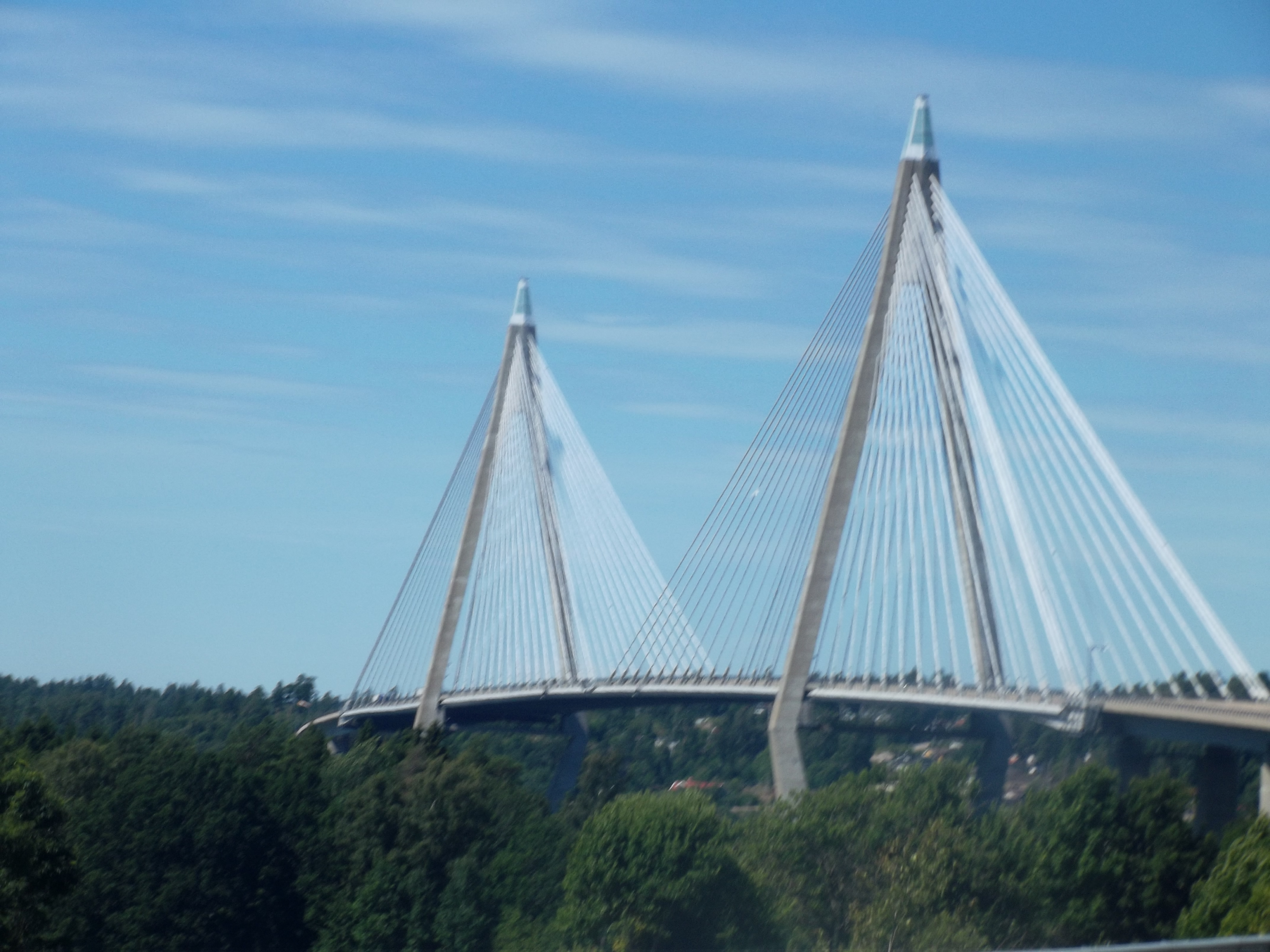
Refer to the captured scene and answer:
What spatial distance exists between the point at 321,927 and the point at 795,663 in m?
12.1

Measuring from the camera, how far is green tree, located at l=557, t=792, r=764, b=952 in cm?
3203

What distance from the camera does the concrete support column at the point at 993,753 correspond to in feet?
119

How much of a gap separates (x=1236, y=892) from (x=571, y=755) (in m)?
38.0

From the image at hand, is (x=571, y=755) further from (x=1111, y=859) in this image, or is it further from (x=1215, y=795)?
(x=1215, y=795)

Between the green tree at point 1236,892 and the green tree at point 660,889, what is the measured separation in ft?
24.3

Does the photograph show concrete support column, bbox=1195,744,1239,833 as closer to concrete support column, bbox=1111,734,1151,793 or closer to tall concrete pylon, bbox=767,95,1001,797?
concrete support column, bbox=1111,734,1151,793

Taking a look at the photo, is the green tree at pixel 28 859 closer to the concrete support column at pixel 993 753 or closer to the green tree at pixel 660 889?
the green tree at pixel 660 889

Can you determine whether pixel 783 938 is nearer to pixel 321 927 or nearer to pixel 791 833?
pixel 791 833

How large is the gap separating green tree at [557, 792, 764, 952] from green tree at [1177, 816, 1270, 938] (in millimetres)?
7401

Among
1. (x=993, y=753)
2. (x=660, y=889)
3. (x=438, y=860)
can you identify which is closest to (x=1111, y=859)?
(x=993, y=753)

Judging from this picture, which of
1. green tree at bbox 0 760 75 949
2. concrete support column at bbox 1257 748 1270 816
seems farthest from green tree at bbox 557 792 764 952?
green tree at bbox 0 760 75 949

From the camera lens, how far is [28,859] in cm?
2789

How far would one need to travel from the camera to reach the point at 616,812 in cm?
3509

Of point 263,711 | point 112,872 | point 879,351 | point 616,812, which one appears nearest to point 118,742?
point 112,872
